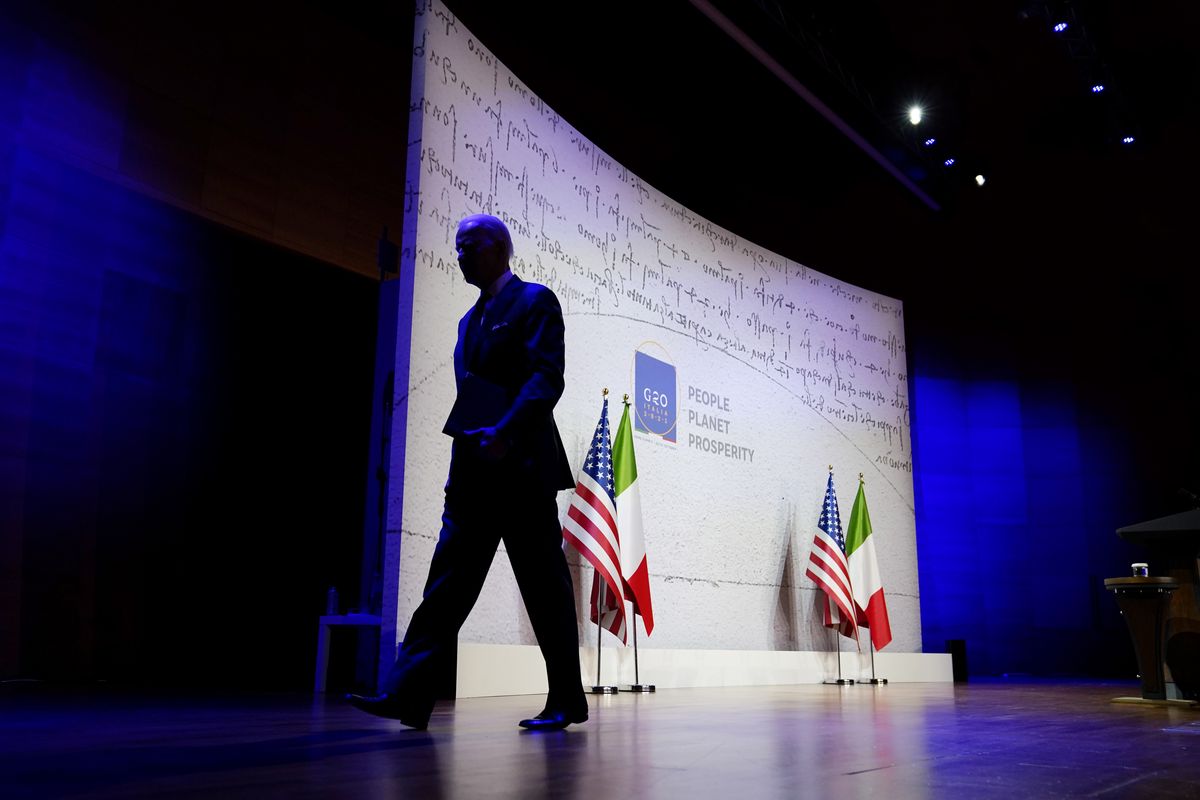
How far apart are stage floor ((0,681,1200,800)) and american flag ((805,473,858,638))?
3.21 meters

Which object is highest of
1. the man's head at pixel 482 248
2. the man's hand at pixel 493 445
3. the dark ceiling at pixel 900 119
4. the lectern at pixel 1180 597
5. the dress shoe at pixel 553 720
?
the dark ceiling at pixel 900 119

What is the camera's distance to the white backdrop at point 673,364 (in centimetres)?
421

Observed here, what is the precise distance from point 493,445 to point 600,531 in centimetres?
261

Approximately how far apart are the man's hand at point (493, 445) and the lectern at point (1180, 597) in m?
3.09

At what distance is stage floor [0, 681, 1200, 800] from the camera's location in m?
1.37

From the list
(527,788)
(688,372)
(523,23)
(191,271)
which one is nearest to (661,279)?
(688,372)

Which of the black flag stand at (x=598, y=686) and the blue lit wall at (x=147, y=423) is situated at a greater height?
the blue lit wall at (x=147, y=423)

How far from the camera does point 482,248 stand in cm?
246

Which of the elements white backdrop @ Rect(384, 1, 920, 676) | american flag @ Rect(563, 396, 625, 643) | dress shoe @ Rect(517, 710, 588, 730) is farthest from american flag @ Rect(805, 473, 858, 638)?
dress shoe @ Rect(517, 710, 588, 730)

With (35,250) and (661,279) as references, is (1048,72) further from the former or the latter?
(35,250)

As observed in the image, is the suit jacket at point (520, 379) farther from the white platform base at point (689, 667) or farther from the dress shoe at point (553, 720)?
the white platform base at point (689, 667)

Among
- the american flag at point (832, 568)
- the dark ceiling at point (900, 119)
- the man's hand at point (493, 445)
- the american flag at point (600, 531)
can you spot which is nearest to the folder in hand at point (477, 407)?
the man's hand at point (493, 445)

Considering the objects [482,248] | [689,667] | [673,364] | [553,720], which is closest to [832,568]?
[689,667]

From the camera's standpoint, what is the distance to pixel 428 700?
227 centimetres
